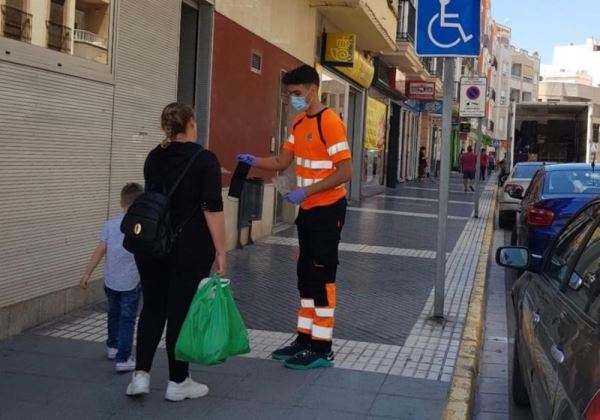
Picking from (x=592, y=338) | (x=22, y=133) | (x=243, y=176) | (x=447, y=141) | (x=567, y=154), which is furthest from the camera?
(x=567, y=154)

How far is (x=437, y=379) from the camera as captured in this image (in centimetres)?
550

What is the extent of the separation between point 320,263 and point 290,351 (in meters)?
0.75

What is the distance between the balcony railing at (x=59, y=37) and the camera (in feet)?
21.4

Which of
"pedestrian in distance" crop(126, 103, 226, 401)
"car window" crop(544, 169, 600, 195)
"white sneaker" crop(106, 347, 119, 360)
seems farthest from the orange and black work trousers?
"car window" crop(544, 169, 600, 195)

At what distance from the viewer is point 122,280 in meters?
5.31

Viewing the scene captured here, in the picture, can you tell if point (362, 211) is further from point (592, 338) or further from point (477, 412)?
point (592, 338)

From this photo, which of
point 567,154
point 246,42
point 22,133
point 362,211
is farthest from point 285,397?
point 567,154

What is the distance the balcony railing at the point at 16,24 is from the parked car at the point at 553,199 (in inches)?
209

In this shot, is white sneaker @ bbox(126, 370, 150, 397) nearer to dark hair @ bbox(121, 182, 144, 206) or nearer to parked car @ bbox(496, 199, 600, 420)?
dark hair @ bbox(121, 182, 144, 206)

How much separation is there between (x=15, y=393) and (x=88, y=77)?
305cm

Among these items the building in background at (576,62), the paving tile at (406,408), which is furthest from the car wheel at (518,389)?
the building in background at (576,62)

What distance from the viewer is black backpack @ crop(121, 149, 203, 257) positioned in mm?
4367

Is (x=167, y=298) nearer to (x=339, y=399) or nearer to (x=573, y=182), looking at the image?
(x=339, y=399)

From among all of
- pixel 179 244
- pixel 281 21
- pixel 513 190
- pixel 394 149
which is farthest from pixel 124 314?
pixel 394 149
